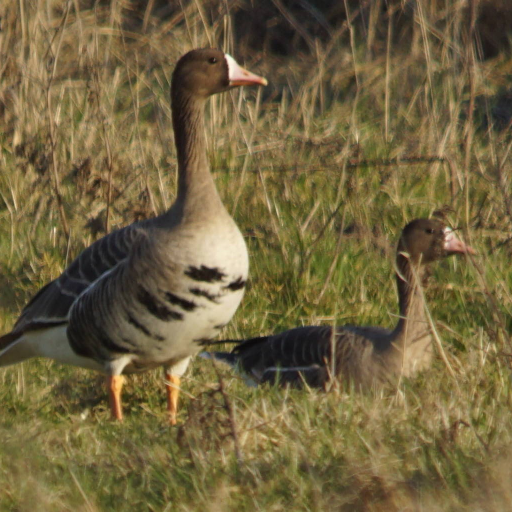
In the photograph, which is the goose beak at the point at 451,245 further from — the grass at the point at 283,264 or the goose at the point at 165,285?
the goose at the point at 165,285

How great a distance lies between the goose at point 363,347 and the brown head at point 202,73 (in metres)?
1.43

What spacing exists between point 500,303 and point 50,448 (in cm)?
281

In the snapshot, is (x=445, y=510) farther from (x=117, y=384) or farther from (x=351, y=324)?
(x=351, y=324)

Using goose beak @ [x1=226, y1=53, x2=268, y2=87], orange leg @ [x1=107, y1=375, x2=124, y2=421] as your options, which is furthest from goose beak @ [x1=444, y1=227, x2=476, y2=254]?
orange leg @ [x1=107, y1=375, x2=124, y2=421]

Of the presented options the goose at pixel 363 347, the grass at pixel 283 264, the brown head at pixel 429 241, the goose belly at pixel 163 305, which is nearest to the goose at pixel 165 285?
the goose belly at pixel 163 305

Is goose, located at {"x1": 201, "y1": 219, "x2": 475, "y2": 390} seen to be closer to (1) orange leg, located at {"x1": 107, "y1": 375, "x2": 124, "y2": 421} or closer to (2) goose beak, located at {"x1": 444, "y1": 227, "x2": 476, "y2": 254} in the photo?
(2) goose beak, located at {"x1": 444, "y1": 227, "x2": 476, "y2": 254}

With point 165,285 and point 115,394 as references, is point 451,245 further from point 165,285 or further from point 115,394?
point 115,394

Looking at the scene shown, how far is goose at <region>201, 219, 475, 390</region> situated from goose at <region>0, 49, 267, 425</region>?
698 mm

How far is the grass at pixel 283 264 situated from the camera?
3.85 meters

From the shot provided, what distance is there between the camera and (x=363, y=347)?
5.88 meters

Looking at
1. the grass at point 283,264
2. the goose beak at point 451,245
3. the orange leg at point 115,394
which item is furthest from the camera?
the goose beak at point 451,245

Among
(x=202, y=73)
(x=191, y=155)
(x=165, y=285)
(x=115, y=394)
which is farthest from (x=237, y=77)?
(x=115, y=394)

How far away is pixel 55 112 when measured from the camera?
28.5ft

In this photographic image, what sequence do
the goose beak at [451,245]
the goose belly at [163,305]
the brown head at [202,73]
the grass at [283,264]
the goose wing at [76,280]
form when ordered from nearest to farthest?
the grass at [283,264] < the goose belly at [163,305] < the goose wing at [76,280] < the brown head at [202,73] < the goose beak at [451,245]
